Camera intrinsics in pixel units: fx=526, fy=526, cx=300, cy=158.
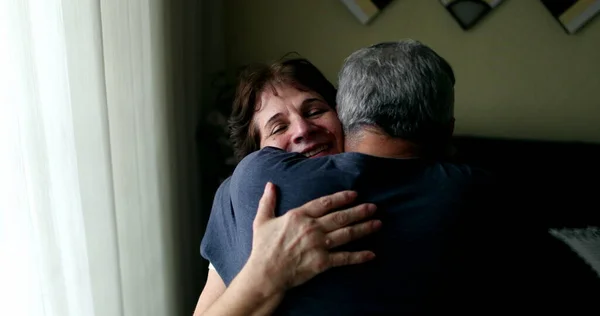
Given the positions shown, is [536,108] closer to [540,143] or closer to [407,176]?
[540,143]

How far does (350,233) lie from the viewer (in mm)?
809

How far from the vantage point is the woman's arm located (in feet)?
2.66

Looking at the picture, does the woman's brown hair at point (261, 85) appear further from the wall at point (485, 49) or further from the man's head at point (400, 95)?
the wall at point (485, 49)

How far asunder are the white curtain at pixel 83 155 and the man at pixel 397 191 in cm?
49

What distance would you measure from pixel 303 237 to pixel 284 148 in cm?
44

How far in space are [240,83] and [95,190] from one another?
1.52 ft

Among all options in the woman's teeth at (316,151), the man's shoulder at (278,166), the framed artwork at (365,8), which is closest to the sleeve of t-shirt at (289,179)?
the man's shoulder at (278,166)

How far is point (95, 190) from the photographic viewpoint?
1340 millimetres

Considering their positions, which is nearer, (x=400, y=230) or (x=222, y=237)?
(x=400, y=230)

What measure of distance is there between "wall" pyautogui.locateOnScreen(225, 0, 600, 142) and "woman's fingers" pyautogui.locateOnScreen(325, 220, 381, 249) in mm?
1787

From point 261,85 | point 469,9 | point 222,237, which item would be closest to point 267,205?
point 222,237

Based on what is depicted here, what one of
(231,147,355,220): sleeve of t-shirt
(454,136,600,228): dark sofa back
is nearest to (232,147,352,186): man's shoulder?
(231,147,355,220): sleeve of t-shirt

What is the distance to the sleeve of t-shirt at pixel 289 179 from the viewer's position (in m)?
0.83

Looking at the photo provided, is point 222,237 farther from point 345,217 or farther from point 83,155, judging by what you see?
point 83,155
